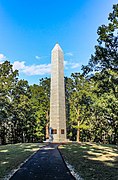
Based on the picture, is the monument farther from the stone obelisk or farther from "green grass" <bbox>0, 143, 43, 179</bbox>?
"green grass" <bbox>0, 143, 43, 179</bbox>

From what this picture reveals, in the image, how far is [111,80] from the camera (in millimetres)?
12602

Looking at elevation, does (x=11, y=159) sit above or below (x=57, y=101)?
below

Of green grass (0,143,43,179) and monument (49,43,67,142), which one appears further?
monument (49,43,67,142)

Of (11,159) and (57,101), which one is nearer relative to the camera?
(11,159)

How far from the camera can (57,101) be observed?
20.8 m


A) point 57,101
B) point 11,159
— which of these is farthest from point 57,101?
point 11,159

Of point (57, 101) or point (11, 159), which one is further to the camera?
point (57, 101)

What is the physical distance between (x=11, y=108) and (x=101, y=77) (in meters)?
16.1

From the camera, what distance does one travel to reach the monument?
67.3 feet

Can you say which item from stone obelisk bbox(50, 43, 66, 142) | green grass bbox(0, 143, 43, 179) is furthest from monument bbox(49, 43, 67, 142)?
green grass bbox(0, 143, 43, 179)

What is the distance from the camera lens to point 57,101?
68.4 ft

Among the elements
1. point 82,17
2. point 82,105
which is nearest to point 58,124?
point 82,105

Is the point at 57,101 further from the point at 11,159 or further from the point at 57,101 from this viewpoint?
the point at 11,159

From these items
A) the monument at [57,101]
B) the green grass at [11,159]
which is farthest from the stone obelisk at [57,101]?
the green grass at [11,159]
